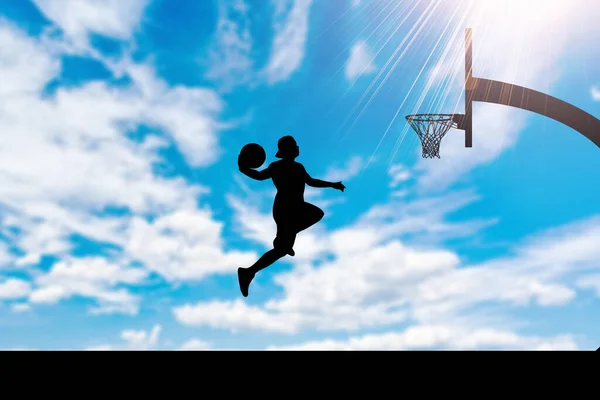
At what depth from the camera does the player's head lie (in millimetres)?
8492

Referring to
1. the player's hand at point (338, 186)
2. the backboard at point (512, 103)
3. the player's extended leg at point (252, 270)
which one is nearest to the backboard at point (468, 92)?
the backboard at point (512, 103)

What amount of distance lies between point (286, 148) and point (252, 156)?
1.72 ft

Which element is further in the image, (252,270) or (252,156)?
(252,270)

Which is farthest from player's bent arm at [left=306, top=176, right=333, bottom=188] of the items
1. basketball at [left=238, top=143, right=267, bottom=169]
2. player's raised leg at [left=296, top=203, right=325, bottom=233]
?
basketball at [left=238, top=143, right=267, bottom=169]

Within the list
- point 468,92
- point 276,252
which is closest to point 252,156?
point 276,252

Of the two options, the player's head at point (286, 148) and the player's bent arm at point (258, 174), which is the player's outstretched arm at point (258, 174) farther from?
the player's head at point (286, 148)

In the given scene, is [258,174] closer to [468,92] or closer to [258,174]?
[258,174]

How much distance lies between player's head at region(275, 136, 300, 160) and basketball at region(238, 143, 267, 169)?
10.6 inches

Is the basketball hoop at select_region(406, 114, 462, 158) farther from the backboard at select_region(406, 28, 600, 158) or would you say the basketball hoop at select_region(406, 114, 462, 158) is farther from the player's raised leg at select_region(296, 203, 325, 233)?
the player's raised leg at select_region(296, 203, 325, 233)

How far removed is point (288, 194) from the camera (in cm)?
840
